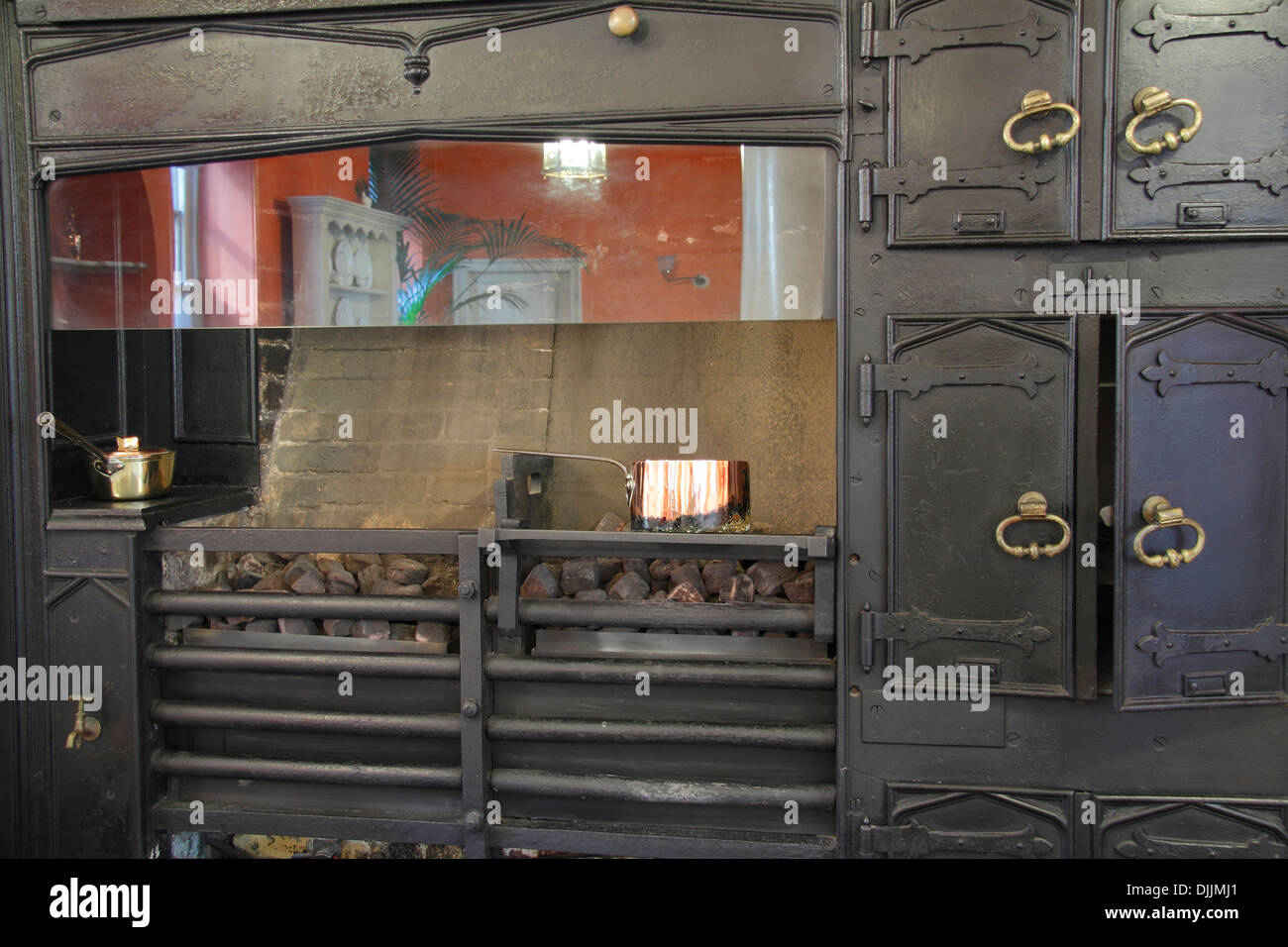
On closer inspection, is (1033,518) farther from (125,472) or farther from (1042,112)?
(125,472)

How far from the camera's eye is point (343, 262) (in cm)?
273

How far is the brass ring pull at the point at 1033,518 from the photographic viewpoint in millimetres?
2256

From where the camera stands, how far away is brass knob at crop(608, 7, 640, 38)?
2.39m

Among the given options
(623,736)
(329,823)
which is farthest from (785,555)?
(329,823)

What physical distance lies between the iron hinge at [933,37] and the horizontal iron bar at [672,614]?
144 centimetres

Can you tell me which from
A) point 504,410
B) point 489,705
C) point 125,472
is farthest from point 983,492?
point 125,472

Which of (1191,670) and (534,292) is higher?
(534,292)

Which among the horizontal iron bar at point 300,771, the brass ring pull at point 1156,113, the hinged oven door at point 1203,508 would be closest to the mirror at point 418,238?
the brass ring pull at point 1156,113

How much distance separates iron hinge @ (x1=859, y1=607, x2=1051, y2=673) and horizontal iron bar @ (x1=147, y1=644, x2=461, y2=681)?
1137 millimetres

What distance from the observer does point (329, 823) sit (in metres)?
2.66

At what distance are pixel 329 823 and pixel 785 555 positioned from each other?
59.9 inches

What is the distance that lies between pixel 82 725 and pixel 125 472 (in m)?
0.76

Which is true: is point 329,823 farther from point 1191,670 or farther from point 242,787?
point 1191,670

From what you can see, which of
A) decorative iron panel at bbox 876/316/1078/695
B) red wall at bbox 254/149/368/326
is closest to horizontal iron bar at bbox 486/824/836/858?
decorative iron panel at bbox 876/316/1078/695
